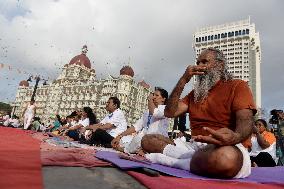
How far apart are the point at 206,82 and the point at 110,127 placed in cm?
498

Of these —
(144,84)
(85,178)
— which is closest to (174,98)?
(85,178)

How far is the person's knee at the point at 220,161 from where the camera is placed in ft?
7.53

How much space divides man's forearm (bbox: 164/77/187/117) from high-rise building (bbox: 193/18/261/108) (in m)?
84.2

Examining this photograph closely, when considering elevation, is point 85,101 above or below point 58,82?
below

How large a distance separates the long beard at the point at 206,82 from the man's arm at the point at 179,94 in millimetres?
114

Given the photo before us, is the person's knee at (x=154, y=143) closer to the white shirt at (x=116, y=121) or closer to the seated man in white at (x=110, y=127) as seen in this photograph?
the seated man in white at (x=110, y=127)

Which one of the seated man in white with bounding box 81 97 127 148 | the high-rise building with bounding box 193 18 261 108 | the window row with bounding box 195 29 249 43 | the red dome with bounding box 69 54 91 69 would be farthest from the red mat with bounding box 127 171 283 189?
the window row with bounding box 195 29 249 43

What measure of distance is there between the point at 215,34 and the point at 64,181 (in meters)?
97.9

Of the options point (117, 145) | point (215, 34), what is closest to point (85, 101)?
point (215, 34)

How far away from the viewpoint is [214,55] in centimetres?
318

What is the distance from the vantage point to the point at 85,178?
2.01m

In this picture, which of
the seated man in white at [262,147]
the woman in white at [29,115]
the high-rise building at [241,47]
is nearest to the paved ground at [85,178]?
the seated man in white at [262,147]

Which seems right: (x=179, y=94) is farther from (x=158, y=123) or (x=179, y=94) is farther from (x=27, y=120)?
(x=27, y=120)

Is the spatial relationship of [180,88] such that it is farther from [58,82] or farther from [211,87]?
[58,82]
